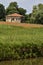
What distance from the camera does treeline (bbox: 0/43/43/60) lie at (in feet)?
92.0

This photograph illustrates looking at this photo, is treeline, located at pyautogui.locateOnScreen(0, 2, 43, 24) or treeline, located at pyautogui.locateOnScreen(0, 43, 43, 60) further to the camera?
treeline, located at pyautogui.locateOnScreen(0, 2, 43, 24)

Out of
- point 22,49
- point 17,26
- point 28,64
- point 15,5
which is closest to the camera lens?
point 28,64

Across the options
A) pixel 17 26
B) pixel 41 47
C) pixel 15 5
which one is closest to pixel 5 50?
pixel 41 47

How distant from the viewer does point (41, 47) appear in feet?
105

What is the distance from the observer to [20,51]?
2955cm

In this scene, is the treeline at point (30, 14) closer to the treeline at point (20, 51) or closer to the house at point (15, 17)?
the house at point (15, 17)

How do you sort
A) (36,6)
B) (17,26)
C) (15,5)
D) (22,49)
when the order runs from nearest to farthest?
(22,49)
(17,26)
(36,6)
(15,5)

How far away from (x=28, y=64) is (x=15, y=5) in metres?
82.9

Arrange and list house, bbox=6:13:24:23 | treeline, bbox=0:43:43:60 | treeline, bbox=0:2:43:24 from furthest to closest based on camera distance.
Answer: house, bbox=6:13:24:23, treeline, bbox=0:2:43:24, treeline, bbox=0:43:43:60

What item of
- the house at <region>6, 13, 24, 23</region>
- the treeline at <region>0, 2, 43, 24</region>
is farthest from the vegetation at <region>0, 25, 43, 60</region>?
the house at <region>6, 13, 24, 23</region>

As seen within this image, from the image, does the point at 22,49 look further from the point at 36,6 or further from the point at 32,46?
the point at 36,6

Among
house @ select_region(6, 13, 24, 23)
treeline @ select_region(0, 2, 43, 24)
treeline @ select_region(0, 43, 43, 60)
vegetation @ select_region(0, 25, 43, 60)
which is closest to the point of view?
treeline @ select_region(0, 43, 43, 60)

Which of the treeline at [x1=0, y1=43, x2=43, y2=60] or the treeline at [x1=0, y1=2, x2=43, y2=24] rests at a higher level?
the treeline at [x1=0, y1=43, x2=43, y2=60]

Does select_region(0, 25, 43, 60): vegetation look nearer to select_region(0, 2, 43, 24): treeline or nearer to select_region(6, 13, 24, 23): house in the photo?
select_region(0, 2, 43, 24): treeline
